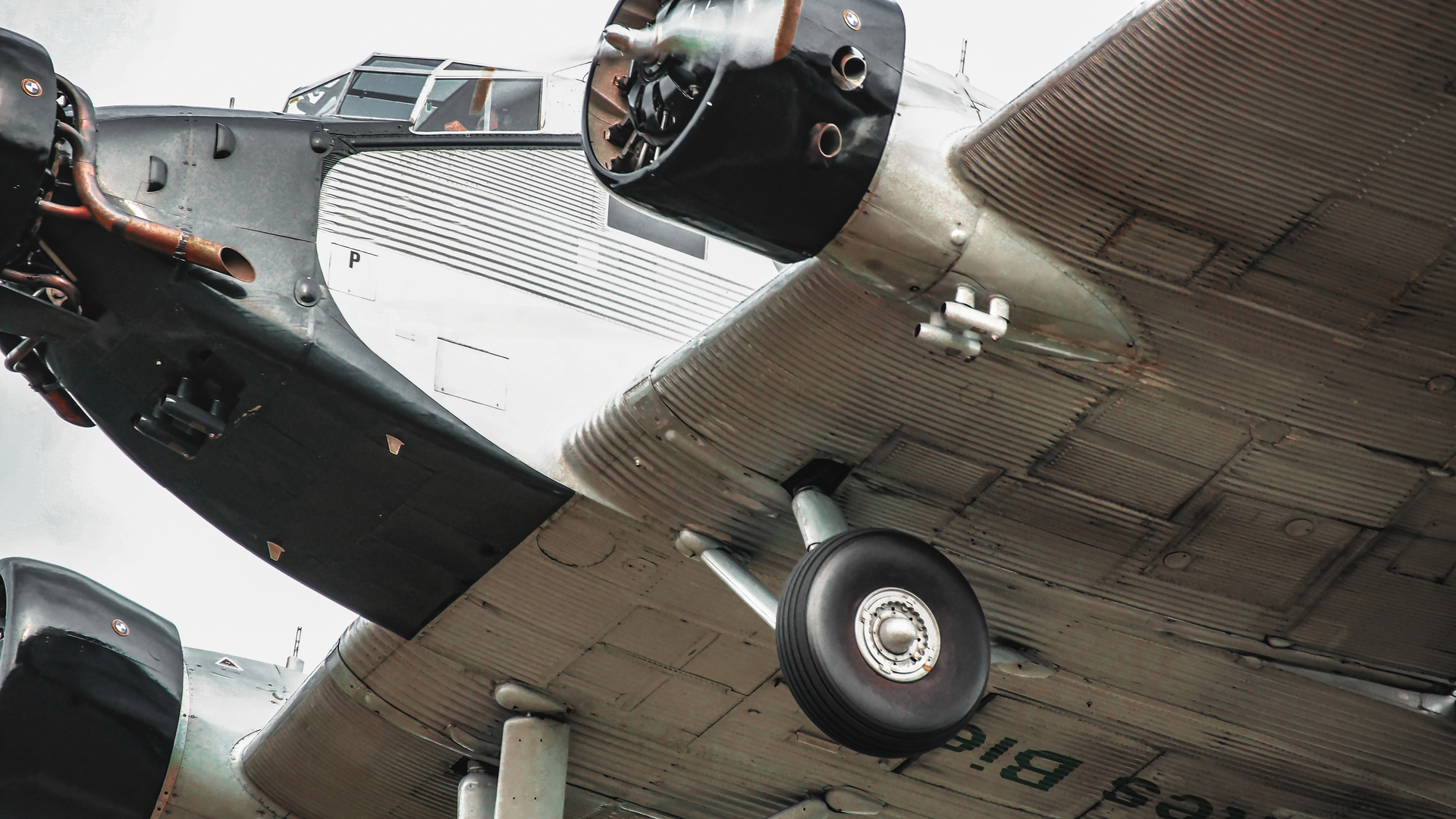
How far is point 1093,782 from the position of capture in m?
10.7

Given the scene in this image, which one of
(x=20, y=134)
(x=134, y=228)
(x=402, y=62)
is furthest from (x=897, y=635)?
(x=402, y=62)

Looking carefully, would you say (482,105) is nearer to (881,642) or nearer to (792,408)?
(792,408)

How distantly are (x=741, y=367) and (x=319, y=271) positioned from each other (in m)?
2.57

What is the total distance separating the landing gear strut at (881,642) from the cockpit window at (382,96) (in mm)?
3975

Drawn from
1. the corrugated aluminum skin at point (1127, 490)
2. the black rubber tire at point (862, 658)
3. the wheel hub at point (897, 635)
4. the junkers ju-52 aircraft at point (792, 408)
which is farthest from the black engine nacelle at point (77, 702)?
the wheel hub at point (897, 635)

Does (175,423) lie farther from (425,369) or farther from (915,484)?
(915,484)

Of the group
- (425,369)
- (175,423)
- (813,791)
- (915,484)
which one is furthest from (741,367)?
(813,791)

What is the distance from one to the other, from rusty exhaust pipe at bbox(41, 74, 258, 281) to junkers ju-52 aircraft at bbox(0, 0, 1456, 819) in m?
0.03

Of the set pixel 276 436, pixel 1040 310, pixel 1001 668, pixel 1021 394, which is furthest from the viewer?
pixel 1001 668

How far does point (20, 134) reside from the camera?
24.3 feet

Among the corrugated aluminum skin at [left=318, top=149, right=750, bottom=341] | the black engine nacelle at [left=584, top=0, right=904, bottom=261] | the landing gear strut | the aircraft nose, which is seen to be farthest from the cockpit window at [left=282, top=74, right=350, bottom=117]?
the landing gear strut

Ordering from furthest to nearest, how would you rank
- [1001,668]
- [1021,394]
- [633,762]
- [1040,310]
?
[633,762], [1001,668], [1021,394], [1040,310]

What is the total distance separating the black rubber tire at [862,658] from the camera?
734 cm

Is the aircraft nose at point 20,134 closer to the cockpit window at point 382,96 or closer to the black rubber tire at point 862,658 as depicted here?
the cockpit window at point 382,96
